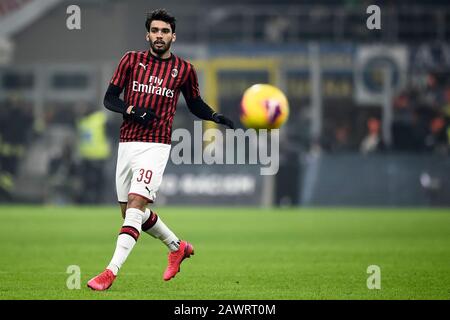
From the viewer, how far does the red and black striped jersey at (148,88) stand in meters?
10.5

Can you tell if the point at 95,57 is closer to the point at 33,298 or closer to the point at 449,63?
the point at 449,63

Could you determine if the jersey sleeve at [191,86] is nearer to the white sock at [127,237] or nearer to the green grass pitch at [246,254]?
the white sock at [127,237]

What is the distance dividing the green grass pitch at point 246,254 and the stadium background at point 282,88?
4.27 feet

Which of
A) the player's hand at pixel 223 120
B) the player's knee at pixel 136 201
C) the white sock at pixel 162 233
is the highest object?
the player's hand at pixel 223 120

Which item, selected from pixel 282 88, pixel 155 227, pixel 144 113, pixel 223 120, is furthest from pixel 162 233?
pixel 282 88

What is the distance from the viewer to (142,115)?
10.2m

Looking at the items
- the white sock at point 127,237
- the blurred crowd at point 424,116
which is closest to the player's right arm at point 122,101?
the white sock at point 127,237

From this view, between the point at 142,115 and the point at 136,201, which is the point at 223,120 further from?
the point at 136,201

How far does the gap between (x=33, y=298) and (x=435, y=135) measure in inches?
728

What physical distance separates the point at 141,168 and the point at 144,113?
501 mm

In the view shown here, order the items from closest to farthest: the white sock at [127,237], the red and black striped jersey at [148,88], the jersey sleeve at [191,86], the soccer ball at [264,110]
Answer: the white sock at [127,237]
the red and black striped jersey at [148,88]
the jersey sleeve at [191,86]
the soccer ball at [264,110]

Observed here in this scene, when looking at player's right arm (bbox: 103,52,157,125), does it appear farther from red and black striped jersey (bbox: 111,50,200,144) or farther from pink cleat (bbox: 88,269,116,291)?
pink cleat (bbox: 88,269,116,291)

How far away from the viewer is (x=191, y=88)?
10.9 m

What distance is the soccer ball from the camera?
456 inches
